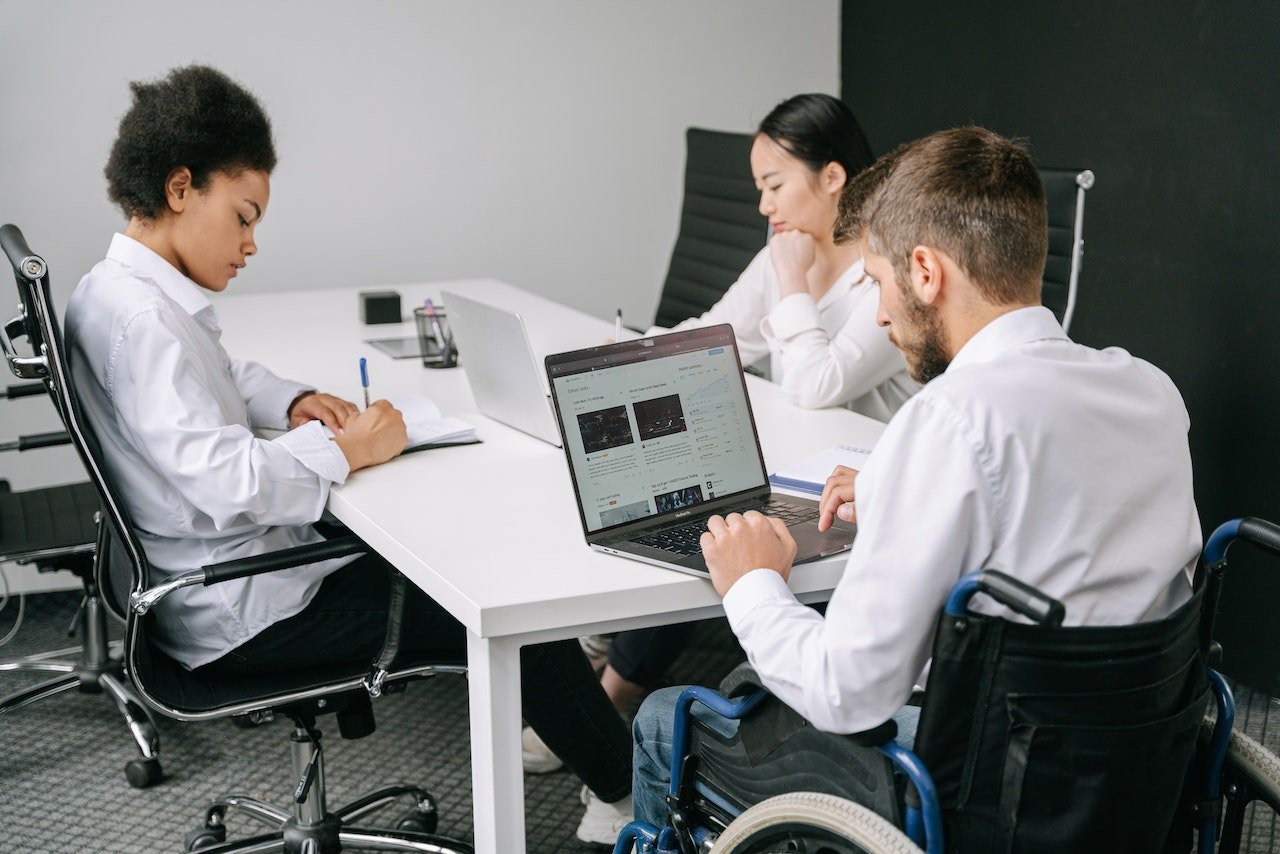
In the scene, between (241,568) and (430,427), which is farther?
(430,427)

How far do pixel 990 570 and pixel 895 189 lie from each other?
1.50ft

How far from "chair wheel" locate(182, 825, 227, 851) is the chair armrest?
0.66m

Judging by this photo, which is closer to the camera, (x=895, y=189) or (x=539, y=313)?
(x=895, y=189)

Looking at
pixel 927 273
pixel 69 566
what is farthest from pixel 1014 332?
pixel 69 566

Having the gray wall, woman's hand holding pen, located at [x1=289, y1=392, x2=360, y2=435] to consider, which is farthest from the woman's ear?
the gray wall

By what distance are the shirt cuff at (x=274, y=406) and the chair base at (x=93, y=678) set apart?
0.74m

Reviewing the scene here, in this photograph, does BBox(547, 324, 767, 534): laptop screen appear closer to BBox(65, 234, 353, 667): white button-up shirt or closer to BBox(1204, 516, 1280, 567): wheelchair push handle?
BBox(65, 234, 353, 667): white button-up shirt

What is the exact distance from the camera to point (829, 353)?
2365 mm

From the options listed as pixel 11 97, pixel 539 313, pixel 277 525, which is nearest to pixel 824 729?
pixel 277 525

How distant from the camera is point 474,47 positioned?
13.1ft

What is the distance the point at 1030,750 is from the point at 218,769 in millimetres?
1894

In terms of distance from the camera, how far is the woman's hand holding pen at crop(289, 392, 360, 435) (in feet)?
7.23

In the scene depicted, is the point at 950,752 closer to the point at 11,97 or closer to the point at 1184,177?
the point at 1184,177

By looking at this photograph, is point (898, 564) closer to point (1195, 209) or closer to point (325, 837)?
point (325, 837)
